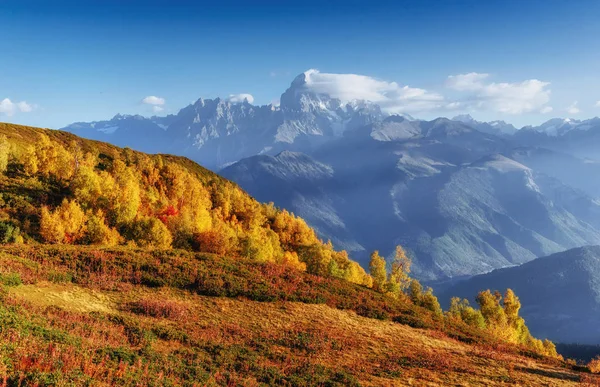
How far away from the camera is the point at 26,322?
2105cm

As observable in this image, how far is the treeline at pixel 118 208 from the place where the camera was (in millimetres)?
60969

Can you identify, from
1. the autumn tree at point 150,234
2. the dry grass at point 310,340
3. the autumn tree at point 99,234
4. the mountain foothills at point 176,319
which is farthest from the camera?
the autumn tree at point 150,234

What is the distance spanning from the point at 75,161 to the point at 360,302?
75.0 meters

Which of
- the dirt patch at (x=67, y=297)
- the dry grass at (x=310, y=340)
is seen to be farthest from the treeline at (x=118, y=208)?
the dry grass at (x=310, y=340)

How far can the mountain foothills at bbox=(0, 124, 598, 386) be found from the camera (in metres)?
20.3

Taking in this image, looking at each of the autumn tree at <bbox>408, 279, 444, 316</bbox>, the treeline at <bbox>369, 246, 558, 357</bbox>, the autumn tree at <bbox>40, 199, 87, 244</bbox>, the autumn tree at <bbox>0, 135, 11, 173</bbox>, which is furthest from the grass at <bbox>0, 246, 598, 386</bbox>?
the treeline at <bbox>369, 246, 558, 357</bbox>

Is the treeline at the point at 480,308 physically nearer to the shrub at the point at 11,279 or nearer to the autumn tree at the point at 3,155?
the shrub at the point at 11,279

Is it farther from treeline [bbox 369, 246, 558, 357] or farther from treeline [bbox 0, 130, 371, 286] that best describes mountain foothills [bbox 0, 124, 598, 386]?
treeline [bbox 369, 246, 558, 357]

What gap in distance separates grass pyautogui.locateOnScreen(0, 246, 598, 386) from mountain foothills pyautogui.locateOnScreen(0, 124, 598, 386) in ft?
0.46

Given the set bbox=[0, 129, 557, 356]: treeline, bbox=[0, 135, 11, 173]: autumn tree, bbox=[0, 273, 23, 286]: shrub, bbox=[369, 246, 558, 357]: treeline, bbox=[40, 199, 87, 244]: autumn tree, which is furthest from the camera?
bbox=[369, 246, 558, 357]: treeline

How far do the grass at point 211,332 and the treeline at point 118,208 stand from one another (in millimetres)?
21421

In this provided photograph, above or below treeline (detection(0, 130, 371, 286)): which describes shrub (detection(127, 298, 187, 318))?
below

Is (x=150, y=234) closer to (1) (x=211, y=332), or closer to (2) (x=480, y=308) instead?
(1) (x=211, y=332)

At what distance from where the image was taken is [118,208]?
230ft
